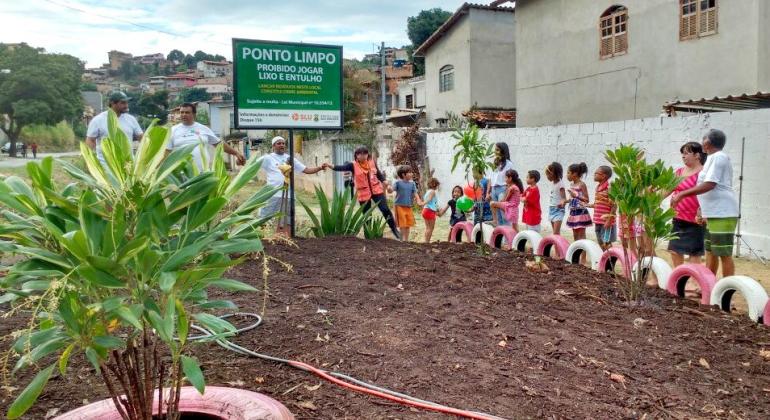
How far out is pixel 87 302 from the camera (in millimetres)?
2135

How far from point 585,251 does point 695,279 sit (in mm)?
1330

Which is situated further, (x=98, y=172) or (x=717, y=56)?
(x=717, y=56)

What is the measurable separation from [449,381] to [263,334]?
133 cm

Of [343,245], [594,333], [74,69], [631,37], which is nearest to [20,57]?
[74,69]

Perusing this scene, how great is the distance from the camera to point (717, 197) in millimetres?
5727

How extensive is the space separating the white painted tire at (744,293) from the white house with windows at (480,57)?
67.3 feet

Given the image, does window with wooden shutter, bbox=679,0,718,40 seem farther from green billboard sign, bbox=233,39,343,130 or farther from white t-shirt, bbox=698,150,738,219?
white t-shirt, bbox=698,150,738,219

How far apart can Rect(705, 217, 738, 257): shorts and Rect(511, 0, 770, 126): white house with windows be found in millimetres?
8370

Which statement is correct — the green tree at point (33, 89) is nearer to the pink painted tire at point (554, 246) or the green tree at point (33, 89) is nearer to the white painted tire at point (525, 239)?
the white painted tire at point (525, 239)

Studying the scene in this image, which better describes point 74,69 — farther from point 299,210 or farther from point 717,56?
point 717,56

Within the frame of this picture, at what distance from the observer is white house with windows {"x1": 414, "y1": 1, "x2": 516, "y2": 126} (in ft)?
81.9

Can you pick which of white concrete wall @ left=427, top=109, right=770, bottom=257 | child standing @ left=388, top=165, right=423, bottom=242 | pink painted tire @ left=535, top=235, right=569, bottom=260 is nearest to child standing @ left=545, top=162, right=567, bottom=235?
pink painted tire @ left=535, top=235, right=569, bottom=260

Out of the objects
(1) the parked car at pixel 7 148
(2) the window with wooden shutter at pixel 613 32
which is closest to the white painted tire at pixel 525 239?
(2) the window with wooden shutter at pixel 613 32

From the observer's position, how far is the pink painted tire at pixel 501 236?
7.43 meters
